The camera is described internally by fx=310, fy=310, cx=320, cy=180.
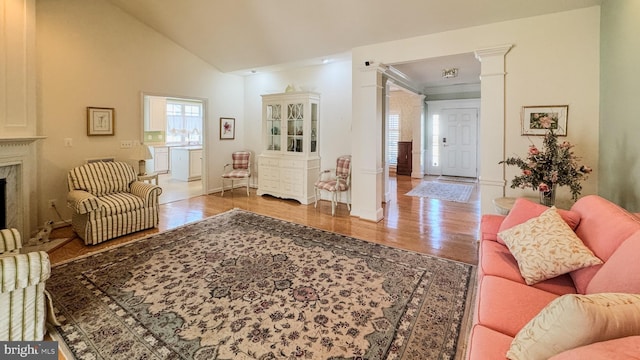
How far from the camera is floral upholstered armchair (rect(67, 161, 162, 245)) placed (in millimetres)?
3672

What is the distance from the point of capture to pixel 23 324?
193 centimetres

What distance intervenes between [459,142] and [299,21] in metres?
6.51

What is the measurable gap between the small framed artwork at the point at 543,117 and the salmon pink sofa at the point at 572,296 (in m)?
1.39

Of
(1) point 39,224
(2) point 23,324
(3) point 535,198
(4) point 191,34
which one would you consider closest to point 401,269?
(3) point 535,198

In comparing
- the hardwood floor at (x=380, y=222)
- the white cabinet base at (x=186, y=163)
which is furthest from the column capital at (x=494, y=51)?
the white cabinet base at (x=186, y=163)

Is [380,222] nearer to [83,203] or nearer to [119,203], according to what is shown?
[119,203]

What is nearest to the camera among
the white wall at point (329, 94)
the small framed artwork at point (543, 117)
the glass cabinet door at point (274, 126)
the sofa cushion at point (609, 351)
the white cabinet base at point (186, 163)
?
A: the sofa cushion at point (609, 351)

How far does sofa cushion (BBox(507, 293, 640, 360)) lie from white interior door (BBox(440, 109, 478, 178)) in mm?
8498

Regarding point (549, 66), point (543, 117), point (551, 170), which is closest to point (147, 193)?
point (551, 170)

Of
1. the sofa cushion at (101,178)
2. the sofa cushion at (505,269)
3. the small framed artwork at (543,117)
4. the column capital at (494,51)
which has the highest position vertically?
the column capital at (494,51)

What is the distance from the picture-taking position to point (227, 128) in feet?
22.7

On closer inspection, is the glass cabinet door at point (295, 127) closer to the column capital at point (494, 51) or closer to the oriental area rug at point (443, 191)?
the oriental area rug at point (443, 191)

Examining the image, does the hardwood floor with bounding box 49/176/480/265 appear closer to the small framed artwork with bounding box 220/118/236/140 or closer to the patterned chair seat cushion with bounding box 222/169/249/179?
the patterned chair seat cushion with bounding box 222/169/249/179

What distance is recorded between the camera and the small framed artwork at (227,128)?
6785mm
